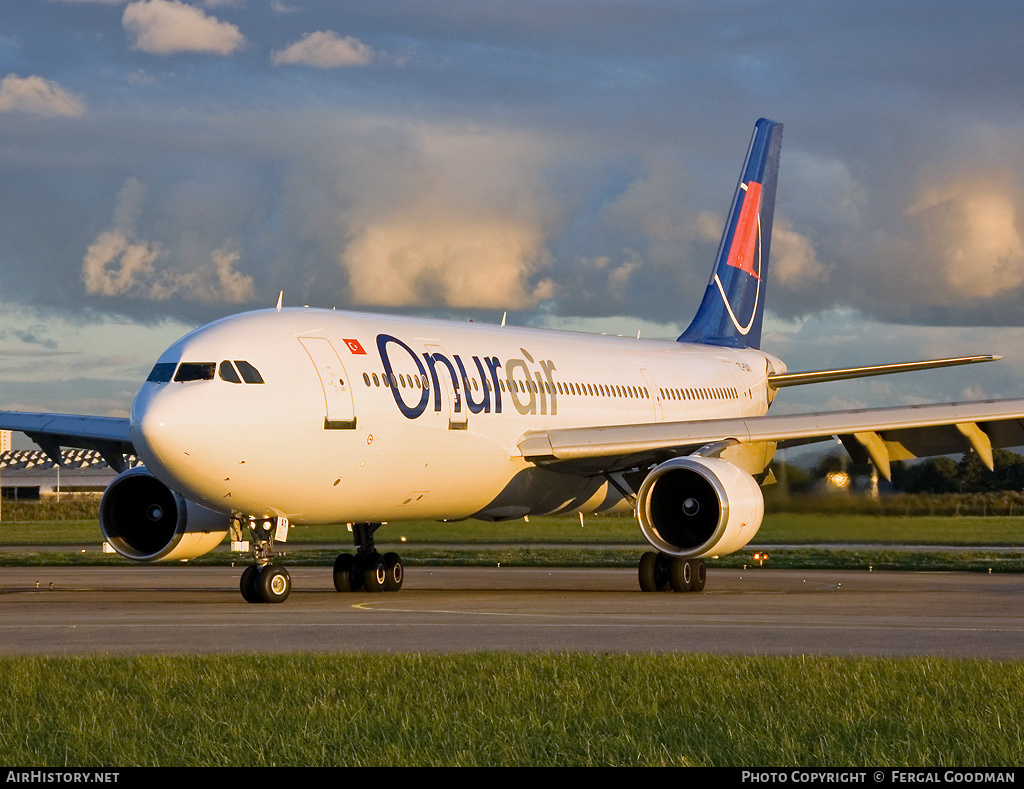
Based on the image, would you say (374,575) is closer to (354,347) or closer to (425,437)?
(425,437)

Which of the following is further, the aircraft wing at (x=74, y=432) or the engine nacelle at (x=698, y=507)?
the aircraft wing at (x=74, y=432)

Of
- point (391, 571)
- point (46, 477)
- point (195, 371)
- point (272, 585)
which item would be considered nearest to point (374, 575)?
point (391, 571)

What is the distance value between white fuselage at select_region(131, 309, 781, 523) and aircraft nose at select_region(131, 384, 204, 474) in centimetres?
2

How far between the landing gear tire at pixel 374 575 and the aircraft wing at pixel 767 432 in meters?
2.83

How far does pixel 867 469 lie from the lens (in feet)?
91.4

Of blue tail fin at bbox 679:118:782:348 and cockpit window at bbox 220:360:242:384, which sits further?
blue tail fin at bbox 679:118:782:348

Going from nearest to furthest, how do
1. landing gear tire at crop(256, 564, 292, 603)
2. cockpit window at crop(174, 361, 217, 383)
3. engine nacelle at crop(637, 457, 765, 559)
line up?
1. cockpit window at crop(174, 361, 217, 383)
2. landing gear tire at crop(256, 564, 292, 603)
3. engine nacelle at crop(637, 457, 765, 559)

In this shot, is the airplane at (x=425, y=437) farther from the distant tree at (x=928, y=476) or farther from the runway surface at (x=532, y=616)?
the distant tree at (x=928, y=476)

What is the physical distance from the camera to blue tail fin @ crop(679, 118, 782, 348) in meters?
34.0

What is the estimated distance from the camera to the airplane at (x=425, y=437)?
18656 millimetres

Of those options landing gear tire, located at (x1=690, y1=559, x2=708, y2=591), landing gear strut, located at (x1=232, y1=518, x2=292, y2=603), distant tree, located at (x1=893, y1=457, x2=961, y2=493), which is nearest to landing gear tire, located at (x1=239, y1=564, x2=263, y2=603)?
landing gear strut, located at (x1=232, y1=518, x2=292, y2=603)

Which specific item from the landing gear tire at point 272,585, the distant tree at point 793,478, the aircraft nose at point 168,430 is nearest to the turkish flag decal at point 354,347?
the aircraft nose at point 168,430

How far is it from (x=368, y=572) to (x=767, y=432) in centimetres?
A: 654

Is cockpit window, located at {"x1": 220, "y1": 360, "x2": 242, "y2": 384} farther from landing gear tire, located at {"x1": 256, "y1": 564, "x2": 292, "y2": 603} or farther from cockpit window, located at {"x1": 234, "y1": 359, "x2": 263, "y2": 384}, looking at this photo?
landing gear tire, located at {"x1": 256, "y1": 564, "x2": 292, "y2": 603}
